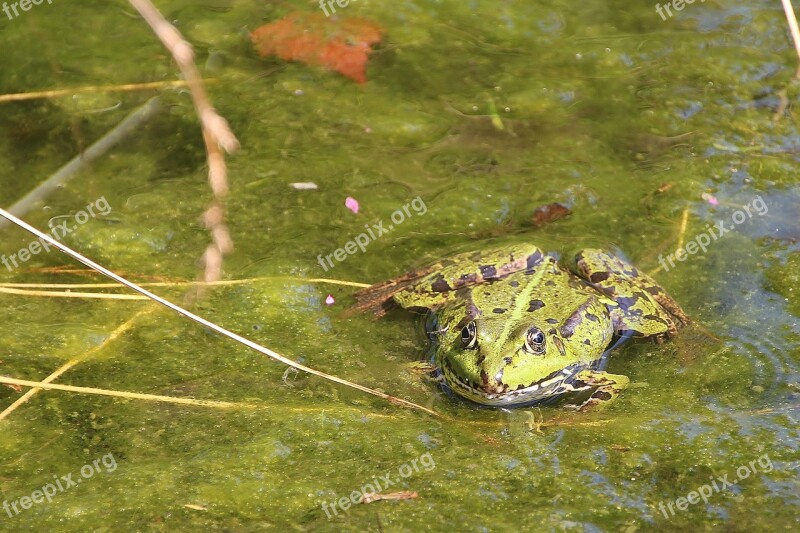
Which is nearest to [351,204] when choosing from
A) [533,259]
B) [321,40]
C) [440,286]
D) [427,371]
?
[440,286]

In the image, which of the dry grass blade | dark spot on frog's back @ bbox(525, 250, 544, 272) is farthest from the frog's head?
the dry grass blade

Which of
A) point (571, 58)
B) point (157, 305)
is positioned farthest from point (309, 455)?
point (571, 58)

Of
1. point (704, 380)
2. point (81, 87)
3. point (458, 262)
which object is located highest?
point (81, 87)

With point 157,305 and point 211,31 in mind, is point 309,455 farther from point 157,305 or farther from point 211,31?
point 211,31

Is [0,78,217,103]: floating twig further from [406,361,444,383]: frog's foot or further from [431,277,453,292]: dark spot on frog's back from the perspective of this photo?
[406,361,444,383]: frog's foot

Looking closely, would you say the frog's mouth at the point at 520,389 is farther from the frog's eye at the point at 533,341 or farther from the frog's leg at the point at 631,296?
the frog's leg at the point at 631,296
